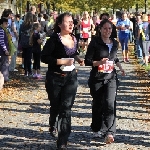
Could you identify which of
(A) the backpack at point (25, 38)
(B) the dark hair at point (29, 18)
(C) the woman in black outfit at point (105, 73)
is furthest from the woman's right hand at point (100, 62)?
(A) the backpack at point (25, 38)

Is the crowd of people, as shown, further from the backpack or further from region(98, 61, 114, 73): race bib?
the backpack

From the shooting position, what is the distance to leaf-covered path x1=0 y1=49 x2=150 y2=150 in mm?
7230

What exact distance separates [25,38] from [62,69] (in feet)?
26.0

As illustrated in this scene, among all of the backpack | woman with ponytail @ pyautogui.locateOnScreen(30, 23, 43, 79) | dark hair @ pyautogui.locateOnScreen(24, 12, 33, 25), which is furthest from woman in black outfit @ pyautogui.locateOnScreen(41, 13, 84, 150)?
the backpack

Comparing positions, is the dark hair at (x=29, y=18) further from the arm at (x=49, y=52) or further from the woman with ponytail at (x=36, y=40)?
the arm at (x=49, y=52)

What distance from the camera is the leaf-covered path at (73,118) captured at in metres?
7.23

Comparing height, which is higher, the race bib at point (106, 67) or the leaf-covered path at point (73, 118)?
the race bib at point (106, 67)

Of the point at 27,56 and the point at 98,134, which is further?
the point at 27,56

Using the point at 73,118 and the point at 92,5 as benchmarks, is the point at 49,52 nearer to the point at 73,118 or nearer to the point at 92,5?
the point at 73,118

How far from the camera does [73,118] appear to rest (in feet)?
29.7

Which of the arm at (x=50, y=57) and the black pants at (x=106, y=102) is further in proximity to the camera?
the black pants at (x=106, y=102)

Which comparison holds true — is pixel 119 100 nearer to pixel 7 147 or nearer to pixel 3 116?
pixel 3 116

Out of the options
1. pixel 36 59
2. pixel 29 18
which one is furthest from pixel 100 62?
pixel 36 59

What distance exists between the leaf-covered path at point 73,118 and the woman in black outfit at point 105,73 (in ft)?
1.19
